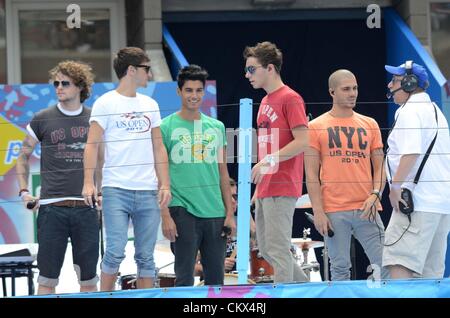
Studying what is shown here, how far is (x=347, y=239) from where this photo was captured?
24.9ft

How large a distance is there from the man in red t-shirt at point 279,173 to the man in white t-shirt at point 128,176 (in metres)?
0.62

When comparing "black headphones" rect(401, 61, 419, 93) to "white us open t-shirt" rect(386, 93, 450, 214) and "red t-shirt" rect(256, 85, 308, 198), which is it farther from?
"red t-shirt" rect(256, 85, 308, 198)

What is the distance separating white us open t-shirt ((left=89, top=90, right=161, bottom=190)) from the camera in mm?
7449

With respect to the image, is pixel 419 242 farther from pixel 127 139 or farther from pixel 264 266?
pixel 264 266

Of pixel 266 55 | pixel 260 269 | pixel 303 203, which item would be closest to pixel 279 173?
pixel 266 55

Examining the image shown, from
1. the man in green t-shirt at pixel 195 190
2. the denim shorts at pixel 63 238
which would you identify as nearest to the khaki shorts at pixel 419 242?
the man in green t-shirt at pixel 195 190

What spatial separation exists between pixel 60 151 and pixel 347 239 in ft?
6.40

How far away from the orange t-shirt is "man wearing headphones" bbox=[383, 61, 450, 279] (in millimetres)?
202

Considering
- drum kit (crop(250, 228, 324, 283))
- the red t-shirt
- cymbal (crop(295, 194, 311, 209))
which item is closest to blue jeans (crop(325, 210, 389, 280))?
the red t-shirt

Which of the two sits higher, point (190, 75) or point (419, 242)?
point (190, 75)

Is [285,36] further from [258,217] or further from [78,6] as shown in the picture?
[258,217]

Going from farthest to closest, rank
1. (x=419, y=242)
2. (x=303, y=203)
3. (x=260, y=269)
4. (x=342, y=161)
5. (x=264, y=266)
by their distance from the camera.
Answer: (x=303, y=203) → (x=264, y=266) → (x=260, y=269) → (x=342, y=161) → (x=419, y=242)

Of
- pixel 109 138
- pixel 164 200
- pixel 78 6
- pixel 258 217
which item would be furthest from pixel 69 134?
pixel 78 6

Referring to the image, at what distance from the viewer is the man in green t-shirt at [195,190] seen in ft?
24.5
